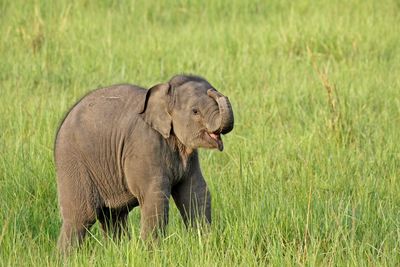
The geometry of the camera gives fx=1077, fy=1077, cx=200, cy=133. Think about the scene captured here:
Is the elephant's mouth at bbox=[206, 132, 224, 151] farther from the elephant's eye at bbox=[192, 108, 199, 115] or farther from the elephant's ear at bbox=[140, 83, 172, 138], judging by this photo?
the elephant's ear at bbox=[140, 83, 172, 138]

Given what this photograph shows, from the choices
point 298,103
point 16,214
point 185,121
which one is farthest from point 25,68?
point 185,121

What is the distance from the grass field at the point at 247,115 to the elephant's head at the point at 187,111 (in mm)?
400

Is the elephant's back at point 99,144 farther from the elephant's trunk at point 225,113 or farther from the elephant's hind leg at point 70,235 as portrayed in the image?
the elephant's trunk at point 225,113

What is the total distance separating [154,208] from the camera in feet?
14.1

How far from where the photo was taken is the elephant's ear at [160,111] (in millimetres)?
4359

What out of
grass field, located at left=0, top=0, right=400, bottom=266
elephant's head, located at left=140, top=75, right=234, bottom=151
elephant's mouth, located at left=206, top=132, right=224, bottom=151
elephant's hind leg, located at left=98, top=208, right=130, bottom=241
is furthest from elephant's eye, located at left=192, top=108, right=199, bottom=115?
elephant's hind leg, located at left=98, top=208, right=130, bottom=241

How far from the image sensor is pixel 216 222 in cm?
471

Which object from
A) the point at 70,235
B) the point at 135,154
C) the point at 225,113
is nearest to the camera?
the point at 225,113

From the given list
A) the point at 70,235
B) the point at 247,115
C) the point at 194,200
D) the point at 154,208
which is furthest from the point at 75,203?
the point at 247,115

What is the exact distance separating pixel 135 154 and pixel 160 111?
0.20 metres

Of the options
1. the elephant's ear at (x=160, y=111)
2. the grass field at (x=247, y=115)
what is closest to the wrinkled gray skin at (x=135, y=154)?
the elephant's ear at (x=160, y=111)

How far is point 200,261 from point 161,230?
374mm

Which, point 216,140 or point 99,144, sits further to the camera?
point 99,144

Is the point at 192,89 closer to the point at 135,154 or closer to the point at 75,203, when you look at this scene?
the point at 135,154
